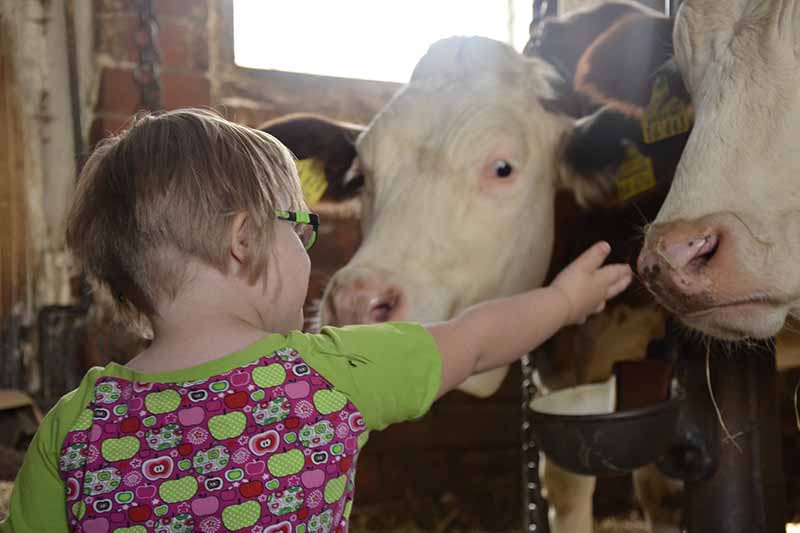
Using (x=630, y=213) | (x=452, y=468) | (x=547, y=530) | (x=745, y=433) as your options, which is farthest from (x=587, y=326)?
(x=452, y=468)

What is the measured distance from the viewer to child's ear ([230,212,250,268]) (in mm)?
882

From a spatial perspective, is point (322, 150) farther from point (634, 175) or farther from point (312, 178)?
point (634, 175)

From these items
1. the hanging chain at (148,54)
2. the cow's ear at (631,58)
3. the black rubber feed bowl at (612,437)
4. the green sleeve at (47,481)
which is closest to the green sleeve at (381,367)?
the green sleeve at (47,481)

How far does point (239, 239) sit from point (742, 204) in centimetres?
66

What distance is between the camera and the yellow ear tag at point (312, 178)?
2225 millimetres

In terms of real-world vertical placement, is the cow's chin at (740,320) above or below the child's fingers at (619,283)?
below

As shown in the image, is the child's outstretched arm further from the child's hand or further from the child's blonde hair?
the child's blonde hair

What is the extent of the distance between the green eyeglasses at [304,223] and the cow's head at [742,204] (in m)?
0.45

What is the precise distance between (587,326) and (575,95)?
56cm

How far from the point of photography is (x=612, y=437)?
4.27ft

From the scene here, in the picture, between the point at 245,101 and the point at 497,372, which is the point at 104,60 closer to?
the point at 245,101

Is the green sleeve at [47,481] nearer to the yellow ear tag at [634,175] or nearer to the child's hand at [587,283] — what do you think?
the child's hand at [587,283]

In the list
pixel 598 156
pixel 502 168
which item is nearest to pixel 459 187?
pixel 502 168

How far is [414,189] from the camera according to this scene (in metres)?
1.81
